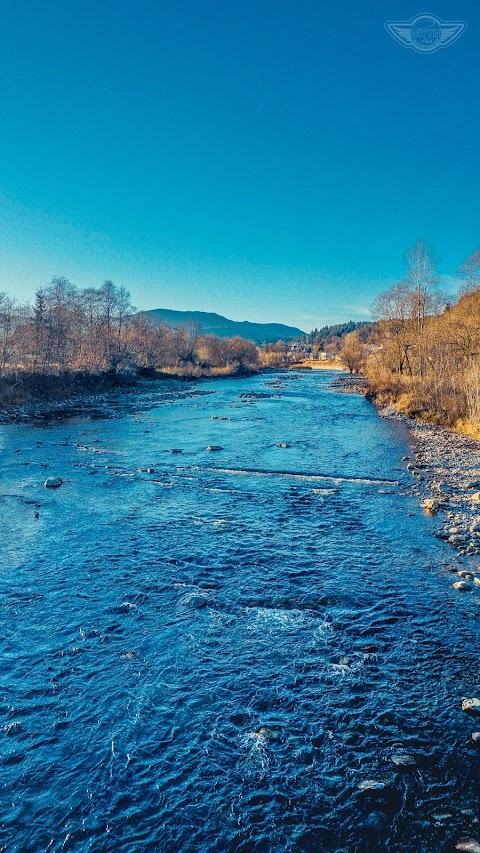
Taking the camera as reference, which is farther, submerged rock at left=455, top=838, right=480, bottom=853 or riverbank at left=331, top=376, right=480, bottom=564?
riverbank at left=331, top=376, right=480, bottom=564

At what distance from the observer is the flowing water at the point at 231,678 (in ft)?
12.7

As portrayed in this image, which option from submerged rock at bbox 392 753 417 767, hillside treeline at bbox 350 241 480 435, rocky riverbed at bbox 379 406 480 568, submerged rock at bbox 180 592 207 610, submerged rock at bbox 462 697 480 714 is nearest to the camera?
submerged rock at bbox 392 753 417 767

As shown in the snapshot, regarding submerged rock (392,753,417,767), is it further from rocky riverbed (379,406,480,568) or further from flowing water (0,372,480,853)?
rocky riverbed (379,406,480,568)

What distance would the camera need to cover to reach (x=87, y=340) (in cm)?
4925

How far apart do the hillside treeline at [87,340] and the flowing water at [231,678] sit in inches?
1086

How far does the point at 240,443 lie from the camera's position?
69.8 ft

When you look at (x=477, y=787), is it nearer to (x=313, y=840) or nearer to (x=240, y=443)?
(x=313, y=840)

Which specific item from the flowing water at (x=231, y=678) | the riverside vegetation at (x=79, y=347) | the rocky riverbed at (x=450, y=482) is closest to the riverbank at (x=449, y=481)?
the rocky riverbed at (x=450, y=482)

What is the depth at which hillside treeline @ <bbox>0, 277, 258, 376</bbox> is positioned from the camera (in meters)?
35.9

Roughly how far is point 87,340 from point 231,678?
1904 inches

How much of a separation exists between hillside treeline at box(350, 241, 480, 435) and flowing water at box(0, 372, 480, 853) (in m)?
14.4

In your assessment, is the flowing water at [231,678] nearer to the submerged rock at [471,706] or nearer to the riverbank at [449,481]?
the submerged rock at [471,706]

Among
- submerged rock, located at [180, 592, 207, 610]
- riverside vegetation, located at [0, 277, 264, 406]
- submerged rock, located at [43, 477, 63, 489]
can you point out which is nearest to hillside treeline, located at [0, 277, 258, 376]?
riverside vegetation, located at [0, 277, 264, 406]

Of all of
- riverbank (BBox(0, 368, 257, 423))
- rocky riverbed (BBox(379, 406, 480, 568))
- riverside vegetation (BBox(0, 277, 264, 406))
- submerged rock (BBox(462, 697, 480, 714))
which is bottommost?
submerged rock (BBox(462, 697, 480, 714))
